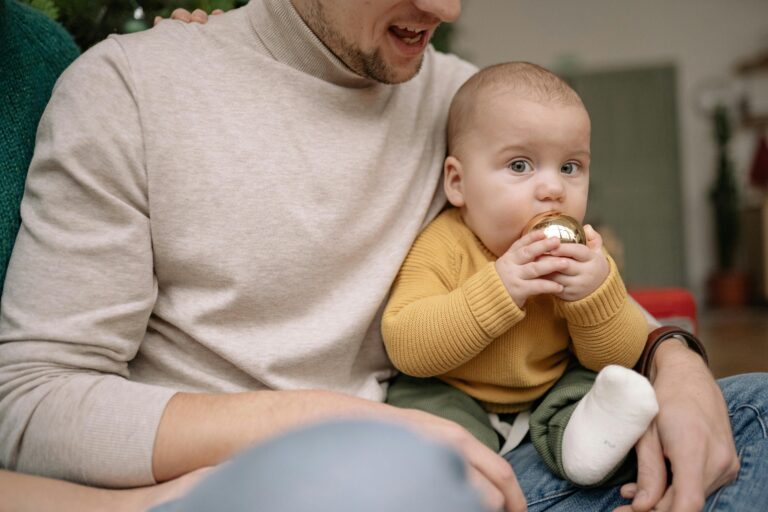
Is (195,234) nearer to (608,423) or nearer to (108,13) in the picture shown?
(608,423)

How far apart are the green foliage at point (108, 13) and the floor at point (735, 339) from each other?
2.91 metres

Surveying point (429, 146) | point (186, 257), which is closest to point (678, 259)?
point (429, 146)

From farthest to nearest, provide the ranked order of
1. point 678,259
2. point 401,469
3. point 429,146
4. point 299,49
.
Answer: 1. point 678,259
2. point 429,146
3. point 299,49
4. point 401,469

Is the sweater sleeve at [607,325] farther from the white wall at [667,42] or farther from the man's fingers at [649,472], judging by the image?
the white wall at [667,42]

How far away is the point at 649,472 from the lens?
0.90 metres

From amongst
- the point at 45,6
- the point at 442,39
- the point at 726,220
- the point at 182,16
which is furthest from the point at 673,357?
the point at 726,220

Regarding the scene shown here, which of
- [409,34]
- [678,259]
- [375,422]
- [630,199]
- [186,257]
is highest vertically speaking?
[409,34]

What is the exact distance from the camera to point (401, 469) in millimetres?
476

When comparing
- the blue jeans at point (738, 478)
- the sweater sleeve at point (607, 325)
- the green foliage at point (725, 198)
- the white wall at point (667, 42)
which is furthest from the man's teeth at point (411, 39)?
the green foliage at point (725, 198)

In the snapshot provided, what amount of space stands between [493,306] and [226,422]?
402 millimetres

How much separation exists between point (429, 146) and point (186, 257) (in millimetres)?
517

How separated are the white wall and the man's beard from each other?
→ 225 inches

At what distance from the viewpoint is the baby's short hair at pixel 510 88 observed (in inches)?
44.9

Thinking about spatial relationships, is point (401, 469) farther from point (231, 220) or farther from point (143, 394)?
point (231, 220)
